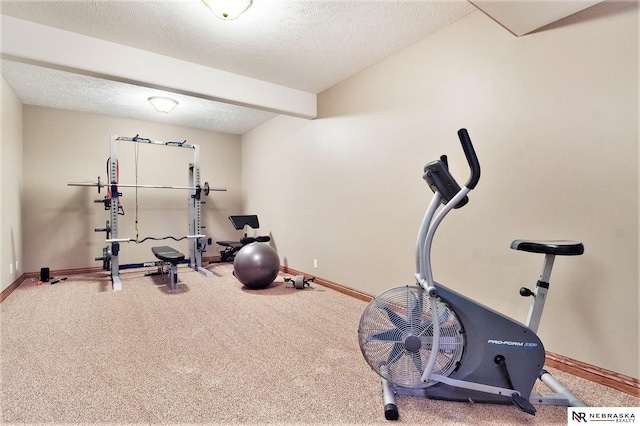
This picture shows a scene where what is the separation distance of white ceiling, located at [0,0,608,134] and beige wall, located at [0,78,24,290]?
383 mm

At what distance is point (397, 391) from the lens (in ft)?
5.63

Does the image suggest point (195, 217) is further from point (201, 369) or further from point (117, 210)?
point (201, 369)

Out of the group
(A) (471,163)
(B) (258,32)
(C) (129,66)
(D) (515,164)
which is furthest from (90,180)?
(D) (515,164)

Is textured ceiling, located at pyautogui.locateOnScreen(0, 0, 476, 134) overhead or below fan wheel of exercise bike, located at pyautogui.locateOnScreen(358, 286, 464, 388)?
overhead

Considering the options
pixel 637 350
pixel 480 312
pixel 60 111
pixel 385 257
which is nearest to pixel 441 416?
pixel 480 312

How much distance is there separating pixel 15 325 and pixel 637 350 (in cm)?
448

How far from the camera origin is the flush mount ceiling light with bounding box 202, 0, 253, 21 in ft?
7.07

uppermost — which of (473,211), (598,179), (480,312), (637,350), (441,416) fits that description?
(598,179)

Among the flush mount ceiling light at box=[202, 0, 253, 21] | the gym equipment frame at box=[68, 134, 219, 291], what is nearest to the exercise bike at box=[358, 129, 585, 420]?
the flush mount ceiling light at box=[202, 0, 253, 21]

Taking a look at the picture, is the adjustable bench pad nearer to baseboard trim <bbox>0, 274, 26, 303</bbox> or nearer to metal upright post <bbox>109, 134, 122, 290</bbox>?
metal upright post <bbox>109, 134, 122, 290</bbox>

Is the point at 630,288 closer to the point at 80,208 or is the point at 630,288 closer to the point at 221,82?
the point at 221,82

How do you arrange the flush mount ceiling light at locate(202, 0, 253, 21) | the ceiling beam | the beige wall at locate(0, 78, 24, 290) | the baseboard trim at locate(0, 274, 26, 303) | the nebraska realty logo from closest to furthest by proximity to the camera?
the nebraska realty logo → the flush mount ceiling light at locate(202, 0, 253, 21) → the ceiling beam → the baseboard trim at locate(0, 274, 26, 303) → the beige wall at locate(0, 78, 24, 290)

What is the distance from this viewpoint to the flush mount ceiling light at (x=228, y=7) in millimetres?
2156

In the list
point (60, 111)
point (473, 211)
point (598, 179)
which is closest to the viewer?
point (598, 179)
